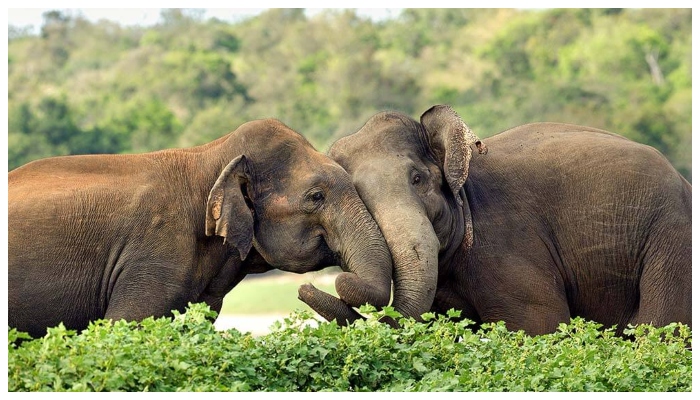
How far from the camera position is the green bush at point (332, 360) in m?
6.26

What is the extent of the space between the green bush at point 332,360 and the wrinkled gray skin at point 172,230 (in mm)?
721

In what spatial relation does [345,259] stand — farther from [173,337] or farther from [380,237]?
[173,337]

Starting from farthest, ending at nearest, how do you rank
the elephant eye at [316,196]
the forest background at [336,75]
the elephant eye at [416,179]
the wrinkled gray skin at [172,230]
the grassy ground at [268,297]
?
1. the forest background at [336,75]
2. the grassy ground at [268,297]
3. the elephant eye at [416,179]
4. the elephant eye at [316,196]
5. the wrinkled gray skin at [172,230]

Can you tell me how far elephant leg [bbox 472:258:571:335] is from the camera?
881 cm

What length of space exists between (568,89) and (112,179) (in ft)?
159

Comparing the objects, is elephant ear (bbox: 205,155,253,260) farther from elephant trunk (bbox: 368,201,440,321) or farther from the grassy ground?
the grassy ground

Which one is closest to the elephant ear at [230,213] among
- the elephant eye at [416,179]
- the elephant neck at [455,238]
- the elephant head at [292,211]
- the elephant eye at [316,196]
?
the elephant head at [292,211]

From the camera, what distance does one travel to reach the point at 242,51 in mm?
71750

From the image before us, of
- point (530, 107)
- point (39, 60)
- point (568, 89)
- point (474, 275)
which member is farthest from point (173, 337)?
point (39, 60)

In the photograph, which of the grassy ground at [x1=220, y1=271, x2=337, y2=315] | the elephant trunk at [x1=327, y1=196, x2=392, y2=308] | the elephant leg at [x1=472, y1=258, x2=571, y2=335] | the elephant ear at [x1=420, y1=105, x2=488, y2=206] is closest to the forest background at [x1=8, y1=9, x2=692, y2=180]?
the grassy ground at [x1=220, y1=271, x2=337, y2=315]

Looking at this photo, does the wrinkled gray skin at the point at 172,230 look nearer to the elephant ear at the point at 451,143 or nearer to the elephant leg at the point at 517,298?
the elephant ear at the point at 451,143

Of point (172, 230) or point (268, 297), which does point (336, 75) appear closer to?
point (268, 297)

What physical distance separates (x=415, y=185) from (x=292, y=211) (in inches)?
29.6

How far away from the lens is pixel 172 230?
27.0 feet
